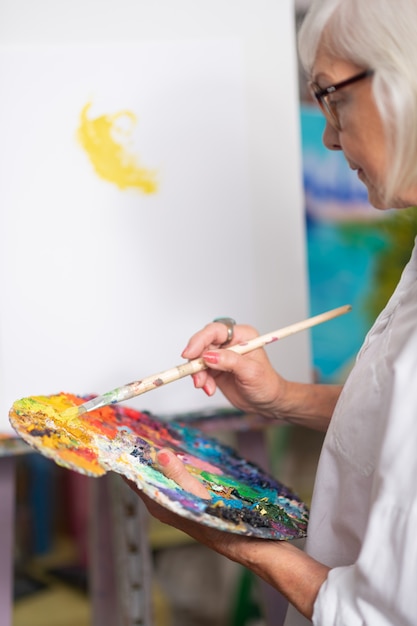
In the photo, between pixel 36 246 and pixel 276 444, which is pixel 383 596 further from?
pixel 276 444

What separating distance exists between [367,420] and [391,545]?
0.14m

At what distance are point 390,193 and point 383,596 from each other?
370mm

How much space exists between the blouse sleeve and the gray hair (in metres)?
0.18

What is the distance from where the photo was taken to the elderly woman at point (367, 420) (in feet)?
2.16

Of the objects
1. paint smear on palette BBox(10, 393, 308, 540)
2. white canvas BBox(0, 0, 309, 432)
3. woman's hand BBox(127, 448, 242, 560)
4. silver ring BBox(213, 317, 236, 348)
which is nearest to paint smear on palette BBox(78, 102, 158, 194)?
white canvas BBox(0, 0, 309, 432)

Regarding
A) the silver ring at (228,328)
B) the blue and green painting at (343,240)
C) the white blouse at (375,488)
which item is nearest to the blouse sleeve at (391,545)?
the white blouse at (375,488)

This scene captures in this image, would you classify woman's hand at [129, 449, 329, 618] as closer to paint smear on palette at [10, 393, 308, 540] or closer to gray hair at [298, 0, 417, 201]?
paint smear on palette at [10, 393, 308, 540]

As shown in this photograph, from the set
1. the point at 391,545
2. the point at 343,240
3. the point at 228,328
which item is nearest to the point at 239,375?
the point at 228,328

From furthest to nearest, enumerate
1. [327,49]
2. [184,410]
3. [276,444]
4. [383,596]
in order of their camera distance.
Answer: [276,444] < [184,410] < [327,49] < [383,596]

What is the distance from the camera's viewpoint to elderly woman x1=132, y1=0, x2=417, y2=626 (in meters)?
0.66

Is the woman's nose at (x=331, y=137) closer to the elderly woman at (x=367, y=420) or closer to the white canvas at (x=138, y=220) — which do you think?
the elderly woman at (x=367, y=420)

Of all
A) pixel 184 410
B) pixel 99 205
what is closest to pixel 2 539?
pixel 184 410

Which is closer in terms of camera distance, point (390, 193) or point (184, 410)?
point (390, 193)

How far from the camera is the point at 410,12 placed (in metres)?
0.69
